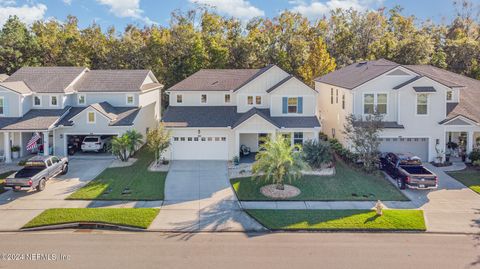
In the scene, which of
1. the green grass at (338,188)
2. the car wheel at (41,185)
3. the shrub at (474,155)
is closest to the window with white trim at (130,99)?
the car wheel at (41,185)

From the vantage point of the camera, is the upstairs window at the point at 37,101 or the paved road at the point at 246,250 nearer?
the paved road at the point at 246,250

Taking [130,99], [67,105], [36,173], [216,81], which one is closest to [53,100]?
[67,105]

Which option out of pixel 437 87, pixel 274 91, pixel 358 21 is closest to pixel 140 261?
pixel 274 91

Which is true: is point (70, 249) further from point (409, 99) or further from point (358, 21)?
point (358, 21)

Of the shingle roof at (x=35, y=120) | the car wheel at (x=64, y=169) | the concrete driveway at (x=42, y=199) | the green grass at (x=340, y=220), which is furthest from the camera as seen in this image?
the shingle roof at (x=35, y=120)

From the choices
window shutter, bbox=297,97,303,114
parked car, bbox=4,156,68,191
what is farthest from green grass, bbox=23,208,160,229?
window shutter, bbox=297,97,303,114

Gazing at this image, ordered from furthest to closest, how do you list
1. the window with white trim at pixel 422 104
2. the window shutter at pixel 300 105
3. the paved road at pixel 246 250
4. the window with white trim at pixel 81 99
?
the window with white trim at pixel 81 99
the window shutter at pixel 300 105
the window with white trim at pixel 422 104
the paved road at pixel 246 250

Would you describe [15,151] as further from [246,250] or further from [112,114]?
[246,250]

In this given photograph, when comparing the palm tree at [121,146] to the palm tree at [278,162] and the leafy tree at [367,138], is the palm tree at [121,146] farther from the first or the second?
the leafy tree at [367,138]
